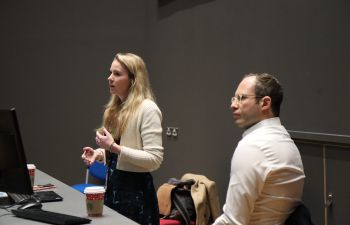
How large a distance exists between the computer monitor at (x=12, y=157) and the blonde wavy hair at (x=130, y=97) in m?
0.74

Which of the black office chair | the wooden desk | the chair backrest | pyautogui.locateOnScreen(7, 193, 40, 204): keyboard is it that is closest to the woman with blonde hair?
the wooden desk

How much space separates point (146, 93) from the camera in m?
2.78

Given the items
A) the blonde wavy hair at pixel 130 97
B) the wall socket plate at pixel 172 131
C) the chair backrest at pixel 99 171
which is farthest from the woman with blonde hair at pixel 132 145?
the wall socket plate at pixel 172 131

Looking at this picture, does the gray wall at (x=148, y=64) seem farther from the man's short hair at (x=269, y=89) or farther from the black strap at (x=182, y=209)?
the man's short hair at (x=269, y=89)

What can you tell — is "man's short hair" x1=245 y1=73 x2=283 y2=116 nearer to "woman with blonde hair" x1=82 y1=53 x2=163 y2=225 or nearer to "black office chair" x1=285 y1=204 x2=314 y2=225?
"black office chair" x1=285 y1=204 x2=314 y2=225

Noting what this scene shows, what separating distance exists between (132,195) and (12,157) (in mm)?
796

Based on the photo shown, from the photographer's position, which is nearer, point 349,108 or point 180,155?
point 349,108

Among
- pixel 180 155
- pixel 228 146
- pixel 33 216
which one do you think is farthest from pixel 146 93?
pixel 180 155

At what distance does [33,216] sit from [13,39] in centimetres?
338

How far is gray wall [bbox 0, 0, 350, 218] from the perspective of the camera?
3.97 m

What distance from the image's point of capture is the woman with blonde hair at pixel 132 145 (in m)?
2.59

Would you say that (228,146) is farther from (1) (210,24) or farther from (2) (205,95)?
(1) (210,24)

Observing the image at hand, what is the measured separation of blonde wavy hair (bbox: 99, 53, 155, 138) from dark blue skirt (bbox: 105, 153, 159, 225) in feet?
0.59

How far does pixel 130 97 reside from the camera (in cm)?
275
